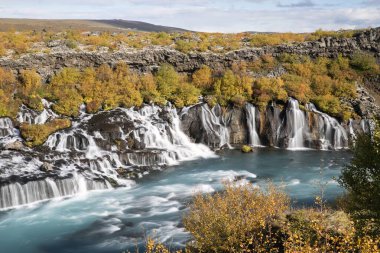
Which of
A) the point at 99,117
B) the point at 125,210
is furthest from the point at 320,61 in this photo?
the point at 125,210

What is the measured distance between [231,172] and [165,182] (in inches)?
270

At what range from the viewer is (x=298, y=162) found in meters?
44.8

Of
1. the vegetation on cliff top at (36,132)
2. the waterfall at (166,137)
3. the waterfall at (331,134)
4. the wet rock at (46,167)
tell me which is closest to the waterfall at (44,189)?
the wet rock at (46,167)

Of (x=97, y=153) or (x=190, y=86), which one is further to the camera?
(x=190, y=86)

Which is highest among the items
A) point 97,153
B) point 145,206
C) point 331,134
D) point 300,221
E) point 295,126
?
point 300,221

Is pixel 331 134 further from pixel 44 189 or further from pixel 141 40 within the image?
pixel 44 189

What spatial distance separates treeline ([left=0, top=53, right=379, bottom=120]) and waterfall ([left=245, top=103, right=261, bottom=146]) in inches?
47.4

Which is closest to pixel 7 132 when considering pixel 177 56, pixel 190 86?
pixel 190 86

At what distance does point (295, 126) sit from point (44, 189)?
100ft

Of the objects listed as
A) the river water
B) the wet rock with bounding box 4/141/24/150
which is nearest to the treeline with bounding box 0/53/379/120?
the wet rock with bounding box 4/141/24/150

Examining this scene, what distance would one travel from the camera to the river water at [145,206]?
2683 cm

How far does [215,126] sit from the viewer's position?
5112cm

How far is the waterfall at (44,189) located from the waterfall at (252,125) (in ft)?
68.6

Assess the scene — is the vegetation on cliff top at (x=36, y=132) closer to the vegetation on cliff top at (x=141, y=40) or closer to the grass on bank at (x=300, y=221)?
the vegetation on cliff top at (x=141, y=40)
